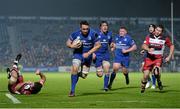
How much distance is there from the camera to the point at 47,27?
233 ft

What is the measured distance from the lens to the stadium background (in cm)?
6850

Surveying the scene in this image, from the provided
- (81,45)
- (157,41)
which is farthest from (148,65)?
(81,45)

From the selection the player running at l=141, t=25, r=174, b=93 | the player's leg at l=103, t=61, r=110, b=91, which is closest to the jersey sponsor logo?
the player running at l=141, t=25, r=174, b=93

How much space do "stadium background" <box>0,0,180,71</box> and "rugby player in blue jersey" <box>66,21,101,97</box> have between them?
5137 centimetres

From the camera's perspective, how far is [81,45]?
15.0 metres

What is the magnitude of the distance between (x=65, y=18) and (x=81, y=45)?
56.8 m

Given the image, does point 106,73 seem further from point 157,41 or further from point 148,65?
point 157,41

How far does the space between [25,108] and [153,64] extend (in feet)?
22.4

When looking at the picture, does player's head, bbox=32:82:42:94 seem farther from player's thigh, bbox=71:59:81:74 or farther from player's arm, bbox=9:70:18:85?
player's thigh, bbox=71:59:81:74

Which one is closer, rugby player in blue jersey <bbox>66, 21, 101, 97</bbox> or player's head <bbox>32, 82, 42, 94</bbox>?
rugby player in blue jersey <bbox>66, 21, 101, 97</bbox>

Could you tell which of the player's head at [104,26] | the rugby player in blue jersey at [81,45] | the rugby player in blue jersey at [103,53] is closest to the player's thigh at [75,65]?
the rugby player in blue jersey at [81,45]

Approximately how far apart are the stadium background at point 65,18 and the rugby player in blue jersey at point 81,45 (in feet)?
169

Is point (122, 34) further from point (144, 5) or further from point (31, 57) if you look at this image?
point (144, 5)

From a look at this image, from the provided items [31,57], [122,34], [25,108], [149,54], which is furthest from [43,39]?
[25,108]
